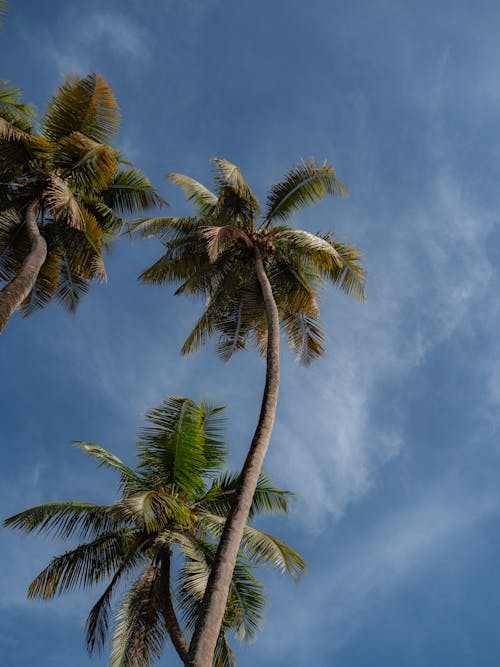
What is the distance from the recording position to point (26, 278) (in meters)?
12.7

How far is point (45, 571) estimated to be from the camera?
538 inches

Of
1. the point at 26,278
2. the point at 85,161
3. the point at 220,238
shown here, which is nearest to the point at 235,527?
the point at 26,278

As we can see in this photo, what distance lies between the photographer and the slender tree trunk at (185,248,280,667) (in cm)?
861

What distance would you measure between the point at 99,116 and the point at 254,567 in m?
11.7

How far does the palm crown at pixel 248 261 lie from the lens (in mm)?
17075

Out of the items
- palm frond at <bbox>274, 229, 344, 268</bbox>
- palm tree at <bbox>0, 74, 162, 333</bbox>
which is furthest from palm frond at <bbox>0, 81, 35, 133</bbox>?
palm frond at <bbox>274, 229, 344, 268</bbox>

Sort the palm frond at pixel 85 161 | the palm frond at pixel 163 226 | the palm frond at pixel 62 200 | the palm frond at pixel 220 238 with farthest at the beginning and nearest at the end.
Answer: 1. the palm frond at pixel 163 226
2. the palm frond at pixel 85 161
3. the palm frond at pixel 220 238
4. the palm frond at pixel 62 200

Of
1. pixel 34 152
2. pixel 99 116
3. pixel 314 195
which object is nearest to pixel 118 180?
pixel 99 116

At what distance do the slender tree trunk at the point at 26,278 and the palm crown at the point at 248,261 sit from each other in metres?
3.96

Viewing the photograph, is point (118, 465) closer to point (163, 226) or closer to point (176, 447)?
point (176, 447)

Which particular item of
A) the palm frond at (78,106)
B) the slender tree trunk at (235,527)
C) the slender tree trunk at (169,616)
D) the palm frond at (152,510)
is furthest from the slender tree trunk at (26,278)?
the slender tree trunk at (169,616)

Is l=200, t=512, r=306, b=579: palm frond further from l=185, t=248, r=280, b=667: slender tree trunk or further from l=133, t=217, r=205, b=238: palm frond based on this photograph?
l=133, t=217, r=205, b=238: palm frond

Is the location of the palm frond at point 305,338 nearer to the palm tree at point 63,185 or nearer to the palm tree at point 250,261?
the palm tree at point 250,261

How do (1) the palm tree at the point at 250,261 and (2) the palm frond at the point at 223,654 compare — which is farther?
(1) the palm tree at the point at 250,261
